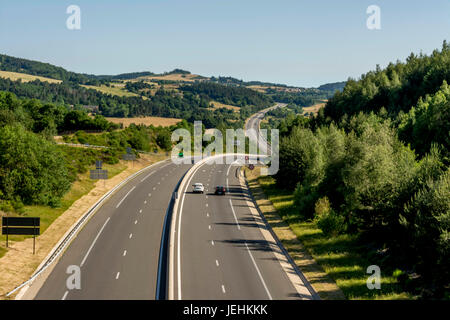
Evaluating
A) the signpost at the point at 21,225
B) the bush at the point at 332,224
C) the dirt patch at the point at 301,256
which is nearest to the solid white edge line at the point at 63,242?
the signpost at the point at 21,225

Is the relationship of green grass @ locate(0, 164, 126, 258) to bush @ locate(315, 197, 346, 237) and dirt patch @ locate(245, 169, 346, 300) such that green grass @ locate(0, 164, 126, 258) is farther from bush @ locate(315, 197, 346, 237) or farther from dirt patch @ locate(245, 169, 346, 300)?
bush @ locate(315, 197, 346, 237)

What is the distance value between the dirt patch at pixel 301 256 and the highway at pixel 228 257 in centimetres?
87

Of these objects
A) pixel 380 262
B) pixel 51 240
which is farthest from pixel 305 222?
pixel 51 240

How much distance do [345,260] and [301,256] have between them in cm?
365

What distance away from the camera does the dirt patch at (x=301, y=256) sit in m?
31.1

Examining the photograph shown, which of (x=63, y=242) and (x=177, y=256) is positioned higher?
(x=63, y=242)

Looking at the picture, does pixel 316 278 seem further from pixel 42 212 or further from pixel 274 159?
pixel 274 159

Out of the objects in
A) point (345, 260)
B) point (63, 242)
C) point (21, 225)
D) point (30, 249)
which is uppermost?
point (21, 225)

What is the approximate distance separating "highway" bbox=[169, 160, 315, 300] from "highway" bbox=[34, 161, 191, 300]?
215 centimetres

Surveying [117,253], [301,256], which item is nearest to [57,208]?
[117,253]

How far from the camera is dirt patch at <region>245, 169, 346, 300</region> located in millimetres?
31098

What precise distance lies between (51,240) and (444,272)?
32094 millimetres

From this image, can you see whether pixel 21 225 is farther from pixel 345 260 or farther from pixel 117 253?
pixel 345 260

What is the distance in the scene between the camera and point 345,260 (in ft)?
124
